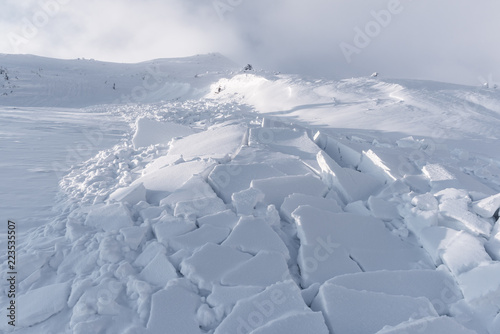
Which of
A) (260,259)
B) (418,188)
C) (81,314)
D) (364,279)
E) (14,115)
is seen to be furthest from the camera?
(14,115)

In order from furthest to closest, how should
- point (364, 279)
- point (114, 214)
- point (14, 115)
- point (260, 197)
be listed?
1. point (14, 115)
2. point (260, 197)
3. point (114, 214)
4. point (364, 279)

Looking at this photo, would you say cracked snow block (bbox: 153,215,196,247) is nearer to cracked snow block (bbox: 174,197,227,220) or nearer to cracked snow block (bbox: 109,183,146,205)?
cracked snow block (bbox: 174,197,227,220)

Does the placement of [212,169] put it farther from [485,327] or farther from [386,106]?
[386,106]

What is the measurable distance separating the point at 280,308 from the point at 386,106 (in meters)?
6.90

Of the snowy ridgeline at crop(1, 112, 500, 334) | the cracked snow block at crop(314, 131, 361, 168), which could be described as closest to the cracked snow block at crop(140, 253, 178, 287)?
the snowy ridgeline at crop(1, 112, 500, 334)

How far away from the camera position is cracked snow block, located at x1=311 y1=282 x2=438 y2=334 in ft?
5.67

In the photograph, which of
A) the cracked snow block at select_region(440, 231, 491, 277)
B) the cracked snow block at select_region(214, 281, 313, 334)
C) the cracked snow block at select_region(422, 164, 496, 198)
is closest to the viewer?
the cracked snow block at select_region(214, 281, 313, 334)

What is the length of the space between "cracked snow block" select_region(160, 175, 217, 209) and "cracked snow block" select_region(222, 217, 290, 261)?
653mm

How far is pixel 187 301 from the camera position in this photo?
1876 mm

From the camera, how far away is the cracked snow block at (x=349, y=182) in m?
3.21

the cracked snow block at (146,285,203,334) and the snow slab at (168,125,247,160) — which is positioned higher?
the snow slab at (168,125,247,160)

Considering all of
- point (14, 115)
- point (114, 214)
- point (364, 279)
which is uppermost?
point (14, 115)

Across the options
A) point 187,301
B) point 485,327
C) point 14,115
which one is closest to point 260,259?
point 187,301

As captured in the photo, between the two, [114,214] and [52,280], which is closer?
[52,280]
